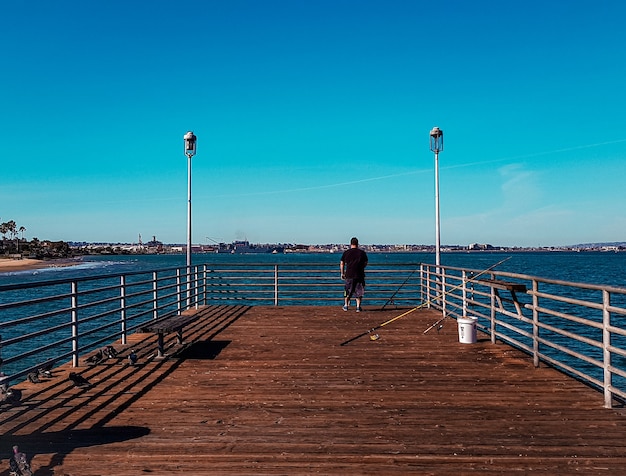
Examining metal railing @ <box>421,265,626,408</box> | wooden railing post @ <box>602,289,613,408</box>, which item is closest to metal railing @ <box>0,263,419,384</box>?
metal railing @ <box>421,265,626,408</box>

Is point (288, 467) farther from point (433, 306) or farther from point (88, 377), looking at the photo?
point (433, 306)

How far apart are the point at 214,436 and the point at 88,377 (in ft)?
9.99

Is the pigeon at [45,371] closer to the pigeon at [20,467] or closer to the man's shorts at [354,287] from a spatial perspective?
the pigeon at [20,467]

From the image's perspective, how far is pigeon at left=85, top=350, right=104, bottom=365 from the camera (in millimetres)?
7289

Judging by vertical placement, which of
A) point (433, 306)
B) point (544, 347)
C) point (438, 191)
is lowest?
point (544, 347)

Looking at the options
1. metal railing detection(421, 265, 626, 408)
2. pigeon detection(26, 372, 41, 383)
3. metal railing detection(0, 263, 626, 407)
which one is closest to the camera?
metal railing detection(421, 265, 626, 408)

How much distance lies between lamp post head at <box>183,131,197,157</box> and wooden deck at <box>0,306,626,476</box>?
675 cm

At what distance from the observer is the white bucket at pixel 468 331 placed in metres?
8.80

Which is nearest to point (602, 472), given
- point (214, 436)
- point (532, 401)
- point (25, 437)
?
point (532, 401)

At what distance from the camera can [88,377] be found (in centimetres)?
661

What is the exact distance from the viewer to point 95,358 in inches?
288

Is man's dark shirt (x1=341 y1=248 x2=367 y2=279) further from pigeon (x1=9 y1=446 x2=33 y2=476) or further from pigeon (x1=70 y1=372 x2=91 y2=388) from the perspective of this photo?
pigeon (x1=9 y1=446 x2=33 y2=476)

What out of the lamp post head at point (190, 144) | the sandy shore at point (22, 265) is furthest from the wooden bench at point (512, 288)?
the sandy shore at point (22, 265)

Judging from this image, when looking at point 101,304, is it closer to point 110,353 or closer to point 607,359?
point 110,353
